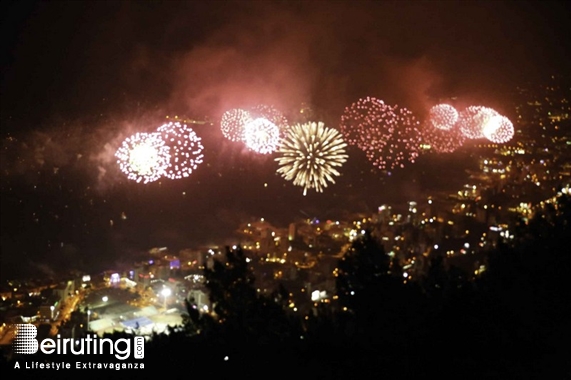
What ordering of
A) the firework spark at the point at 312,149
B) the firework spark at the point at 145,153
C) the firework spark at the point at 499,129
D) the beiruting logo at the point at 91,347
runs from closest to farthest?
the beiruting logo at the point at 91,347, the firework spark at the point at 145,153, the firework spark at the point at 312,149, the firework spark at the point at 499,129

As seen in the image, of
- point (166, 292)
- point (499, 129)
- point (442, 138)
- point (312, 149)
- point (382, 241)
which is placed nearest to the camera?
point (166, 292)

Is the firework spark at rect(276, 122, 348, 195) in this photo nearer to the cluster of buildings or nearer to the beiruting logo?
the cluster of buildings

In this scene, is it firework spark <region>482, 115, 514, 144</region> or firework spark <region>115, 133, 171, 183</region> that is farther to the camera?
firework spark <region>482, 115, 514, 144</region>

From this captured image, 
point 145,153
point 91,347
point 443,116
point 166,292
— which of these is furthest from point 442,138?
point 91,347

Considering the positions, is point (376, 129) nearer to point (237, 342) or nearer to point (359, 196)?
point (359, 196)

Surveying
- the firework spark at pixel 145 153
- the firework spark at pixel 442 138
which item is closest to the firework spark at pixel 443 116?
the firework spark at pixel 442 138

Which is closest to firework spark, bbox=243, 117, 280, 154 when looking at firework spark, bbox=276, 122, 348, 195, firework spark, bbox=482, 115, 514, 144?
firework spark, bbox=276, 122, 348, 195

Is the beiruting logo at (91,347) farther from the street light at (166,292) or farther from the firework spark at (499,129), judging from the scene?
the firework spark at (499,129)

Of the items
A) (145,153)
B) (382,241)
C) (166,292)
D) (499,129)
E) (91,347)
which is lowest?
(91,347)

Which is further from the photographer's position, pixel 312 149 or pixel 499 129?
pixel 499 129

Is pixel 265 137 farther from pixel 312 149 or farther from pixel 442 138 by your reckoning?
pixel 442 138

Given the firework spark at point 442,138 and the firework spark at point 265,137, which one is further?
the firework spark at point 442,138

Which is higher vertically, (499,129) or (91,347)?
(499,129)
